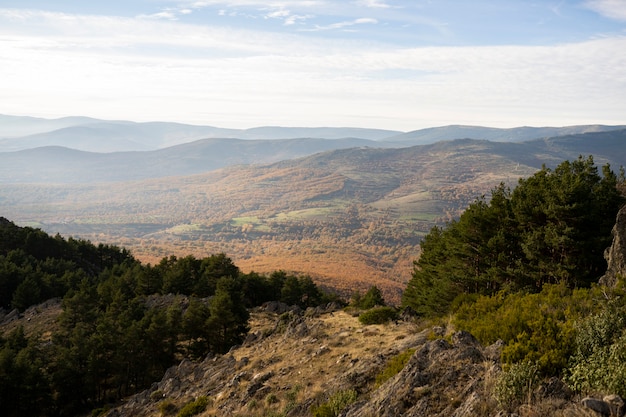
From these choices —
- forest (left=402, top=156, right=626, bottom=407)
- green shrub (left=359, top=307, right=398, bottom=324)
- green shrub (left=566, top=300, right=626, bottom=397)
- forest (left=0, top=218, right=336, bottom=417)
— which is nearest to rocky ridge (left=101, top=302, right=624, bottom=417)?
green shrub (left=566, top=300, right=626, bottom=397)

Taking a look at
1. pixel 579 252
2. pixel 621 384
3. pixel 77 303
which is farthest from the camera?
pixel 77 303

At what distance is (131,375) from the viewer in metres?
43.5

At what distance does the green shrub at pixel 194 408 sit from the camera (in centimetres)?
2189

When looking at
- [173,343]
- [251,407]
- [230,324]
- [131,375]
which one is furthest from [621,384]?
[131,375]

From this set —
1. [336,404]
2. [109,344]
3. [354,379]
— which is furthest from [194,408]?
[109,344]

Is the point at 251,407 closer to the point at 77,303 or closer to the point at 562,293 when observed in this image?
the point at 562,293

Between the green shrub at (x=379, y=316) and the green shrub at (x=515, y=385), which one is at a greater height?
the green shrub at (x=515, y=385)

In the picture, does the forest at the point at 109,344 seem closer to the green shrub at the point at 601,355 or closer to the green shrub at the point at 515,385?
the green shrub at the point at 515,385

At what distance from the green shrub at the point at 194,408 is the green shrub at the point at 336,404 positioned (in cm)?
977

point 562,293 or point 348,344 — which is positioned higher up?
point 562,293

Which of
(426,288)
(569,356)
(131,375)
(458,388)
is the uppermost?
(569,356)

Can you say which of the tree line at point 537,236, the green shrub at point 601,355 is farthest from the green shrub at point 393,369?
the tree line at point 537,236

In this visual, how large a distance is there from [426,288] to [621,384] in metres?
38.9

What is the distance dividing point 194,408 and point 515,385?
703 inches
